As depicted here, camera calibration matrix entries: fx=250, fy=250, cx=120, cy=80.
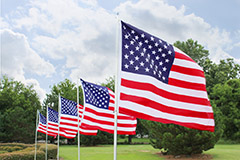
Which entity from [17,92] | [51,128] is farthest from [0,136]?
[51,128]

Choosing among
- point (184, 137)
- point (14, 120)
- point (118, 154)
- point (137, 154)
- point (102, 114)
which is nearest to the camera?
point (102, 114)

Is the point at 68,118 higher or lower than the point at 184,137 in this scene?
higher

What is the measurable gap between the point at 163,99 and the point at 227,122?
1720 inches

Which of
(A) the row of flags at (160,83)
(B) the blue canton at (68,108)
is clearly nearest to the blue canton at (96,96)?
(B) the blue canton at (68,108)

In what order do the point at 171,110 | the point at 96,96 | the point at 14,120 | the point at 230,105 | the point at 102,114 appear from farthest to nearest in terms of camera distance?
the point at 230,105 → the point at 14,120 → the point at 96,96 → the point at 102,114 → the point at 171,110

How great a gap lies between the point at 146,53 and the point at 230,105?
44.6 metres

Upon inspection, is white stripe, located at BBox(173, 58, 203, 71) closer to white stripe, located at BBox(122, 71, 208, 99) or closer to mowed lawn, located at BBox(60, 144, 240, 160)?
white stripe, located at BBox(122, 71, 208, 99)

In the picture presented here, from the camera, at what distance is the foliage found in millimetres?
44969

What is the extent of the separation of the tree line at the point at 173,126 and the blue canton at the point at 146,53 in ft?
47.7

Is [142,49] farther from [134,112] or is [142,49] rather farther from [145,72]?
[134,112]

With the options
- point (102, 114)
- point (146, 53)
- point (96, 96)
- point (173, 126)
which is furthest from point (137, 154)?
point (146, 53)

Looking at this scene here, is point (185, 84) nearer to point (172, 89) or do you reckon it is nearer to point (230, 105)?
point (172, 89)

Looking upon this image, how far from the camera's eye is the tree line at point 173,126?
815 inches

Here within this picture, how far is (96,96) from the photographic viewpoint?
40.1ft
